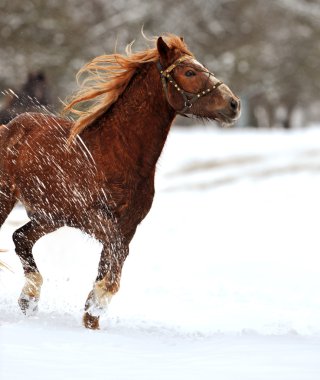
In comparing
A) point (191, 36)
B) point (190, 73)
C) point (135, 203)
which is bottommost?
point (135, 203)

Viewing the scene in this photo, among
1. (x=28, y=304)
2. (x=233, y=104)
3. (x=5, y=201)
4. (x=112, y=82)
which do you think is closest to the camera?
(x=233, y=104)

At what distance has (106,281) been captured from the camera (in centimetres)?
674

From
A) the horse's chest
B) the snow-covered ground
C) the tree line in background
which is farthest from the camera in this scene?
the tree line in background

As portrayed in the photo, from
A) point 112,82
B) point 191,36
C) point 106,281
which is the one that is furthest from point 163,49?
point 191,36

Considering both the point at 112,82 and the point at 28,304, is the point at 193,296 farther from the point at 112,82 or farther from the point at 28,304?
the point at 112,82

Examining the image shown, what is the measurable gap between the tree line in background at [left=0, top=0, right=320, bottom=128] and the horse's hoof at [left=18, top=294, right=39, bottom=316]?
24081 millimetres

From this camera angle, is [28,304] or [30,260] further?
[30,260]

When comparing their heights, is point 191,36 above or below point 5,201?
above

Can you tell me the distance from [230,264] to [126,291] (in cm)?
282

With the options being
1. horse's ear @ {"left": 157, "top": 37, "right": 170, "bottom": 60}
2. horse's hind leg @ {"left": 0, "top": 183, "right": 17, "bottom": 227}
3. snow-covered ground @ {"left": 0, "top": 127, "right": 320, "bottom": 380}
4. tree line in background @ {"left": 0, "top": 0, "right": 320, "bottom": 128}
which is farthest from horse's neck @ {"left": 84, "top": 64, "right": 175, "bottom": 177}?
tree line in background @ {"left": 0, "top": 0, "right": 320, "bottom": 128}

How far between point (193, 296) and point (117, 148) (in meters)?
2.83

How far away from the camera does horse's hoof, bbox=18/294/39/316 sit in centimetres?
714

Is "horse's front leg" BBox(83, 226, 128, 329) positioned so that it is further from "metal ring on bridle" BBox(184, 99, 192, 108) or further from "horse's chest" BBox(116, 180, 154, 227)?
"metal ring on bridle" BBox(184, 99, 192, 108)

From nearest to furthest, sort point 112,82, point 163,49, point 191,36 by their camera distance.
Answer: point 163,49 → point 112,82 → point 191,36
